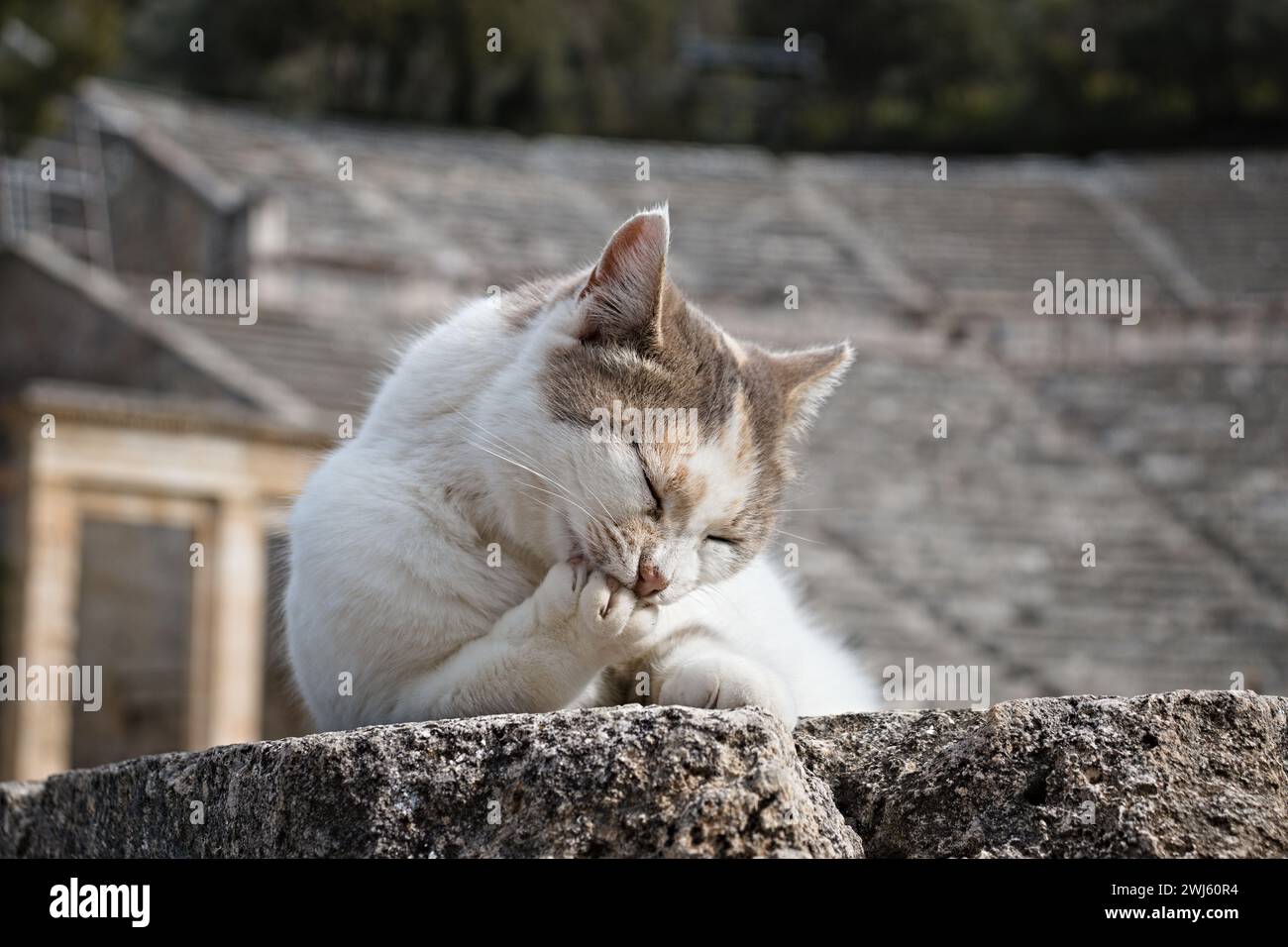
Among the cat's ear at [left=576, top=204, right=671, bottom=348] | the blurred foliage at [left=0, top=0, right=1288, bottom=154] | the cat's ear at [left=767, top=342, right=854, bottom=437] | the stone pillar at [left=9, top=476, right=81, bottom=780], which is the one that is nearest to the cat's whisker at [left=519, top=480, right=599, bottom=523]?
the cat's ear at [left=576, top=204, right=671, bottom=348]

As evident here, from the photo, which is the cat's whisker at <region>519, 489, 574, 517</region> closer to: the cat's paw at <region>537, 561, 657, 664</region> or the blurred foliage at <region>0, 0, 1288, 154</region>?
the cat's paw at <region>537, 561, 657, 664</region>

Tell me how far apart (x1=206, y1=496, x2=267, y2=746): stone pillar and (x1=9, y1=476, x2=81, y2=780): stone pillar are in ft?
3.40

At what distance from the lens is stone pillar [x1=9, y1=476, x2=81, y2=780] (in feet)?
35.5

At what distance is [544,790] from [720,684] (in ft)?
1.64

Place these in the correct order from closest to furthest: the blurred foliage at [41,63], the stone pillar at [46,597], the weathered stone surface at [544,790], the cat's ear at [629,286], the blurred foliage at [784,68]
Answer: the weathered stone surface at [544,790], the cat's ear at [629,286], the stone pillar at [46,597], the blurred foliage at [41,63], the blurred foliage at [784,68]

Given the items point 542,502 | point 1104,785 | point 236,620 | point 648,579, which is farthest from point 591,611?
point 236,620

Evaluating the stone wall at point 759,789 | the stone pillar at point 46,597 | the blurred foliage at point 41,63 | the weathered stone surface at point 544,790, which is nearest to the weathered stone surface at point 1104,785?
the stone wall at point 759,789

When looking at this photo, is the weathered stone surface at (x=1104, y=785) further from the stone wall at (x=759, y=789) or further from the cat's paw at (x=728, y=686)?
the cat's paw at (x=728, y=686)

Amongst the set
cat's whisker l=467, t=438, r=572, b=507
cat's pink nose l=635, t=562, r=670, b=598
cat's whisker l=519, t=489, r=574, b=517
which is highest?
cat's whisker l=467, t=438, r=572, b=507

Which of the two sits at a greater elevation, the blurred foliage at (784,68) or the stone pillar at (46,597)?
the blurred foliage at (784,68)

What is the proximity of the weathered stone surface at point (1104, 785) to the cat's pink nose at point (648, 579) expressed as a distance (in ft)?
1.62

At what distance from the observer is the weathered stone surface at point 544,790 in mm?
2018

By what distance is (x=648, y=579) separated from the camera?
7.98ft

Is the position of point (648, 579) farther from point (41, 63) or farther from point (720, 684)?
point (41, 63)
